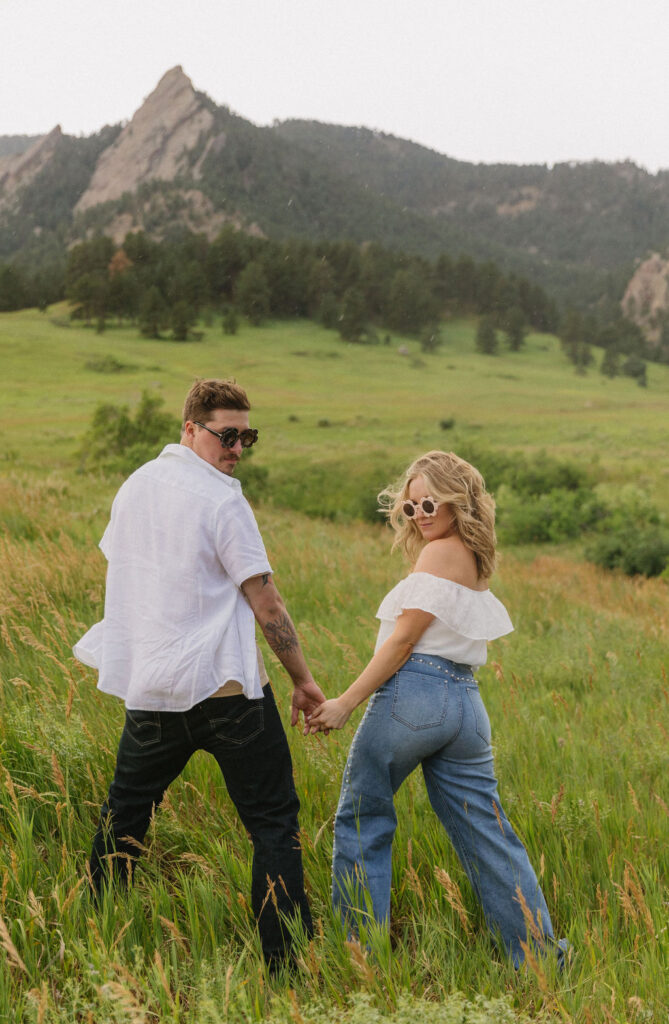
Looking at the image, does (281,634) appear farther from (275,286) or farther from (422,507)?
(275,286)

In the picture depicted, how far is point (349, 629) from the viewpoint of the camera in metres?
6.84

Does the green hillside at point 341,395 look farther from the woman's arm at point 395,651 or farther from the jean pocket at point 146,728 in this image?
the woman's arm at point 395,651

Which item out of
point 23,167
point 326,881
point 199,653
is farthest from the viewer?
point 23,167

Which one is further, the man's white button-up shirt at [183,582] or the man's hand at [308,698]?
the man's hand at [308,698]

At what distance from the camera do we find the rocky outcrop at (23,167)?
6318 inches

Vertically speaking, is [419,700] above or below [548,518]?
above

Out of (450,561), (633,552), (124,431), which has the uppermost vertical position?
(450,561)

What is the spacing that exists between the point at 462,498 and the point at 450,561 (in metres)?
0.23

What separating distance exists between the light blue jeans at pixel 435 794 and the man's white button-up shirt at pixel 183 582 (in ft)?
1.61

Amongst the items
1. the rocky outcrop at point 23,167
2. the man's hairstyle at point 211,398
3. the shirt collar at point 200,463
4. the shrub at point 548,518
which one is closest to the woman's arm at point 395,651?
the shirt collar at point 200,463

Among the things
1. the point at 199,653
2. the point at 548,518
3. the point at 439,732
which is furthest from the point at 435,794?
the point at 548,518

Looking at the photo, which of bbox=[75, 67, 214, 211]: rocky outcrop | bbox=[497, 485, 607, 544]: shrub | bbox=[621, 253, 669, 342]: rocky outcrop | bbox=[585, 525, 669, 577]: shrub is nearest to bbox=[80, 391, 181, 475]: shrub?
bbox=[497, 485, 607, 544]: shrub

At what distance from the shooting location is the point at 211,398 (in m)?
2.77

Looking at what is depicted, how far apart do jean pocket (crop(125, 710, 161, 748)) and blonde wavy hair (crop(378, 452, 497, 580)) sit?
1.08 meters
